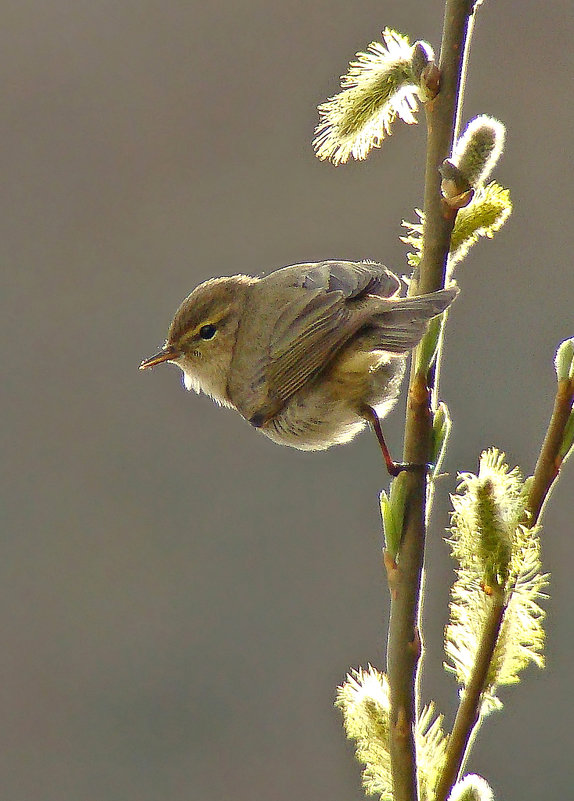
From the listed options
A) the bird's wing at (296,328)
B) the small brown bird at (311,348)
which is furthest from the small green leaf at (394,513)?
the bird's wing at (296,328)

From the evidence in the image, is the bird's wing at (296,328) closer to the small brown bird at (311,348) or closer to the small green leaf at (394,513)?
the small brown bird at (311,348)

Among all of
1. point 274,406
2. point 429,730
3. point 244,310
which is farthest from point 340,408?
point 429,730

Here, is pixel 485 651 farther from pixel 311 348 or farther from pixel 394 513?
pixel 311 348

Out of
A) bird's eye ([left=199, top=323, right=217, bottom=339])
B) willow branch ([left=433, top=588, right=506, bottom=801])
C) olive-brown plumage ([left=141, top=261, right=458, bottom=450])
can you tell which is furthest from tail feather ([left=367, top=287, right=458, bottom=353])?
bird's eye ([left=199, top=323, right=217, bottom=339])

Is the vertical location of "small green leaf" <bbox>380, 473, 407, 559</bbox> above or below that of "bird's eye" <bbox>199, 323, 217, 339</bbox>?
below

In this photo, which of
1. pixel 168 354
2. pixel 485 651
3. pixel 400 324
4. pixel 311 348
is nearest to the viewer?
pixel 485 651

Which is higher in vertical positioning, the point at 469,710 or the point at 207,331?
the point at 207,331

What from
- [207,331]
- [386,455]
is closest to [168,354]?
[207,331]

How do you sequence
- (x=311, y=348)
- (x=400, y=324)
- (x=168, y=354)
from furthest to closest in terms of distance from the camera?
(x=168, y=354)
(x=311, y=348)
(x=400, y=324)

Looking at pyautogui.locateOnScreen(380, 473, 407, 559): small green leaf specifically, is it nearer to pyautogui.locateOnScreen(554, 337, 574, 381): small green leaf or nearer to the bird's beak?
pyautogui.locateOnScreen(554, 337, 574, 381): small green leaf
